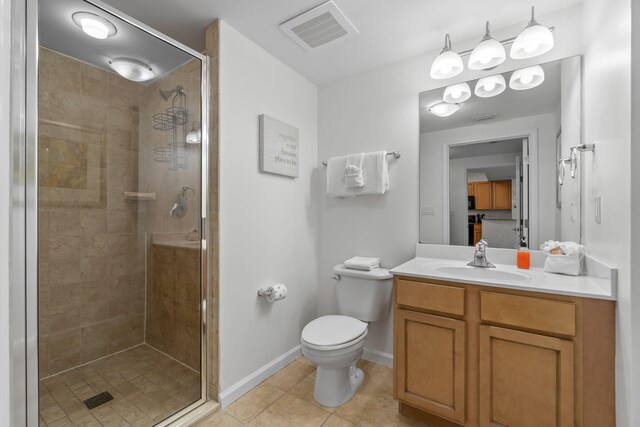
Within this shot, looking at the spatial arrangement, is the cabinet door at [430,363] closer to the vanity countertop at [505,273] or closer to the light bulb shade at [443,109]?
the vanity countertop at [505,273]

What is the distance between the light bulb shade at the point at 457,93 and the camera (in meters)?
1.88

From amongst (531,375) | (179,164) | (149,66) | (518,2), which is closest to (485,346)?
(531,375)

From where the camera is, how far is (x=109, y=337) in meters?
1.95

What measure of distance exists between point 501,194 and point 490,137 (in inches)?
14.5

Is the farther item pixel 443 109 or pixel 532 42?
pixel 443 109

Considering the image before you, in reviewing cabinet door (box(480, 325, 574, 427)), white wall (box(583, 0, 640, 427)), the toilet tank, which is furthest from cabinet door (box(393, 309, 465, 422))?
white wall (box(583, 0, 640, 427))

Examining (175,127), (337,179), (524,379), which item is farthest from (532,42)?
(175,127)

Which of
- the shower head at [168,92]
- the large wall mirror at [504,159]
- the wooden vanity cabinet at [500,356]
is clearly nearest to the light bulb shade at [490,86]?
the large wall mirror at [504,159]

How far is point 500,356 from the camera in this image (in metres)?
1.30

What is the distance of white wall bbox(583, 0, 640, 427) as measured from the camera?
980 millimetres

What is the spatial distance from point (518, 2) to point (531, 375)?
73.5 inches

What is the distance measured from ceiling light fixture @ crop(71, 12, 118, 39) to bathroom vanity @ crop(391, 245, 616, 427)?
194 centimetres

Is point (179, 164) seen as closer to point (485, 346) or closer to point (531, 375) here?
point (485, 346)

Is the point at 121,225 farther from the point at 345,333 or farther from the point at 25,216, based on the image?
the point at 345,333
